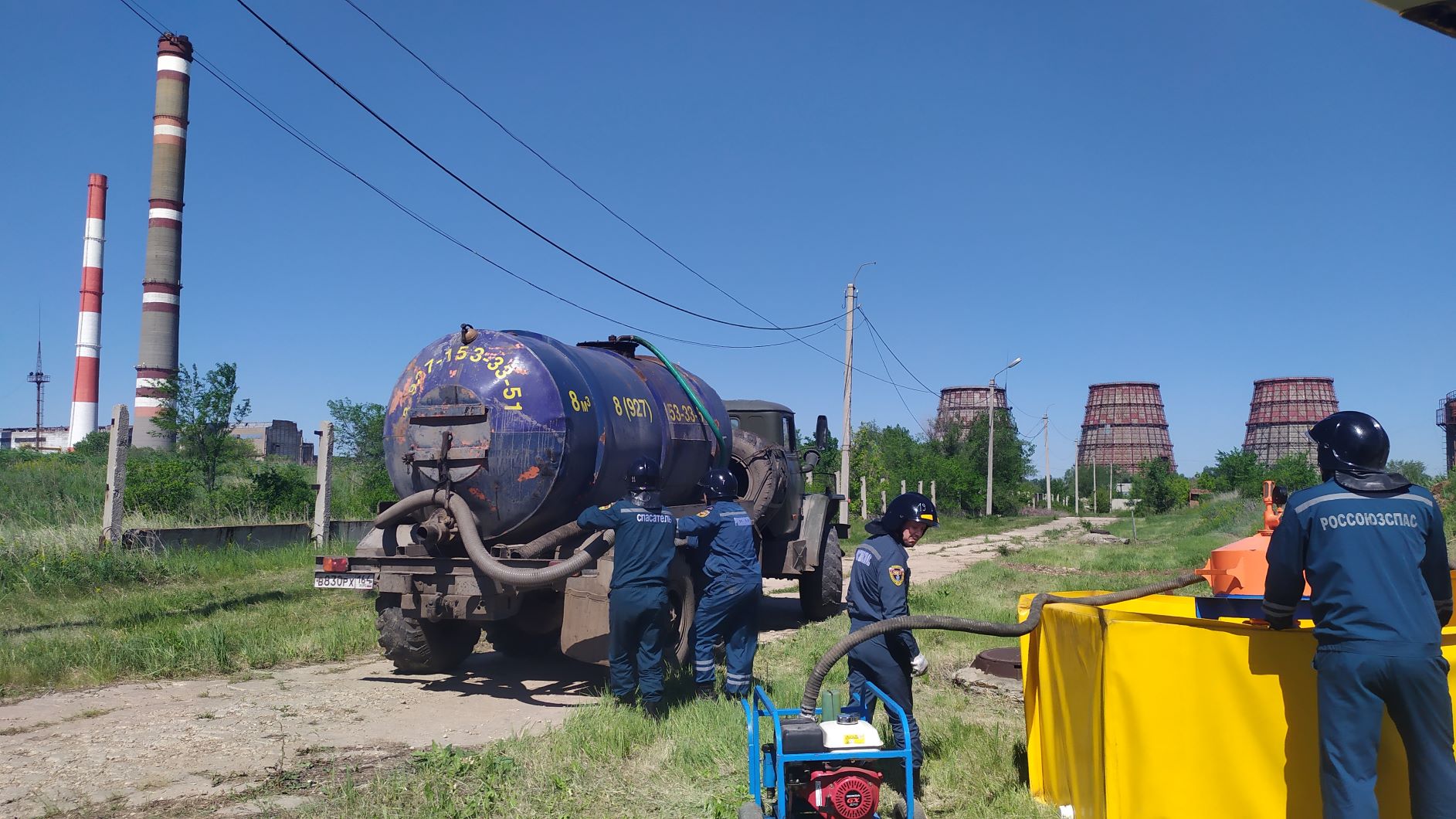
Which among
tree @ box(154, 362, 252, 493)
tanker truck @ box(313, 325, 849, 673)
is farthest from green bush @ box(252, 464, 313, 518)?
tanker truck @ box(313, 325, 849, 673)

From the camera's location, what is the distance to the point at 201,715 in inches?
277

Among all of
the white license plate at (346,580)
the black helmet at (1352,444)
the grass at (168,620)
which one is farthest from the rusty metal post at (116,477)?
the black helmet at (1352,444)

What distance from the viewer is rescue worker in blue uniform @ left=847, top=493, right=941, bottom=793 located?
5059 mm

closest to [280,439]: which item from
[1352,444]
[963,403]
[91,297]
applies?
[91,297]

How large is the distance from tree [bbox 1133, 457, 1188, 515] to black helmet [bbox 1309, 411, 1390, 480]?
60456 millimetres

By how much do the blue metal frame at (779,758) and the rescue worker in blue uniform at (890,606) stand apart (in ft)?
0.94

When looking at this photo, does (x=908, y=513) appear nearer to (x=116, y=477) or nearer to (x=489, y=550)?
(x=489, y=550)

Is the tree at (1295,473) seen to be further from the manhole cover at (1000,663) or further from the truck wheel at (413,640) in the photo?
the truck wheel at (413,640)

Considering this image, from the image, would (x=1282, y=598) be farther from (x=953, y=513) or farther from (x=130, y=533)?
(x=953, y=513)

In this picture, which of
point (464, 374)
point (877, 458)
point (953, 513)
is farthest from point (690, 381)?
point (953, 513)

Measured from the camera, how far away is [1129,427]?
8900 centimetres

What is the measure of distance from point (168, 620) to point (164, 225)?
123 feet

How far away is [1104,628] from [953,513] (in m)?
48.8

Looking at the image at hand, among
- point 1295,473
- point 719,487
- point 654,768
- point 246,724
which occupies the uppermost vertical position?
point 1295,473
